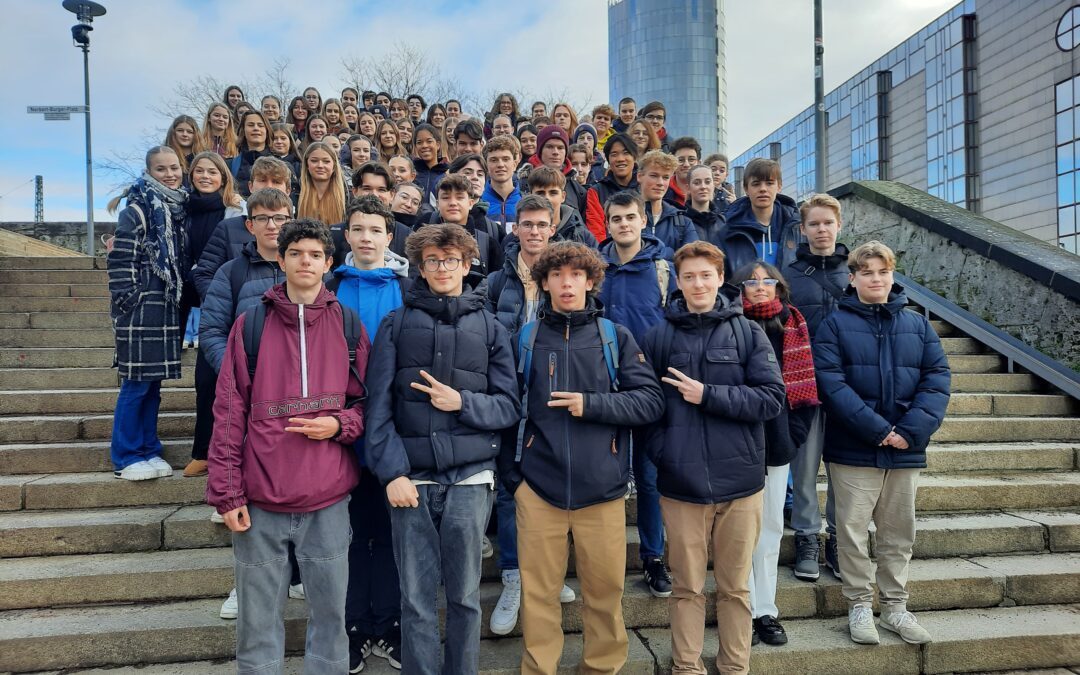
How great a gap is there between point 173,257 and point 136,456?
1417mm

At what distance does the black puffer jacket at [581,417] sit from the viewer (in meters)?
2.84

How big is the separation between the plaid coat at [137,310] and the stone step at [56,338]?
270 cm

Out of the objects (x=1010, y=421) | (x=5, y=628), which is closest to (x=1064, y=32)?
(x=1010, y=421)

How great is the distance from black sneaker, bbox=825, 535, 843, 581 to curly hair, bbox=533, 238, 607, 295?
2301 millimetres

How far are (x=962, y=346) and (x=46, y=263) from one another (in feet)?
36.6

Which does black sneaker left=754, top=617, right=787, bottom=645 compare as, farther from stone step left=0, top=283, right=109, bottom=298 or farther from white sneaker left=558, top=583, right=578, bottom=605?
stone step left=0, top=283, right=109, bottom=298

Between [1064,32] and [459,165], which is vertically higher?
[1064,32]

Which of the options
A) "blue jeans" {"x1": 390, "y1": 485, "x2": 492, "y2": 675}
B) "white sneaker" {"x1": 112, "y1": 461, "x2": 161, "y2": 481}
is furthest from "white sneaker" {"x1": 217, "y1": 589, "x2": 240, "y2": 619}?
"white sneaker" {"x1": 112, "y1": 461, "x2": 161, "y2": 481}

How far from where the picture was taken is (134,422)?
4.18 meters

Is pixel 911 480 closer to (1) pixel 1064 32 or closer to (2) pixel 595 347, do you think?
(2) pixel 595 347

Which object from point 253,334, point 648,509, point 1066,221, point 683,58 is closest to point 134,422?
point 253,334

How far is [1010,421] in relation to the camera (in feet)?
17.0

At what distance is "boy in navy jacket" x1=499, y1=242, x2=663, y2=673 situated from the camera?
9.34ft

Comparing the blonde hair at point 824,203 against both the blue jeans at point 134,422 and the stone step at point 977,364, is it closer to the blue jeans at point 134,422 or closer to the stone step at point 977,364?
the stone step at point 977,364
